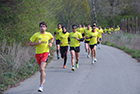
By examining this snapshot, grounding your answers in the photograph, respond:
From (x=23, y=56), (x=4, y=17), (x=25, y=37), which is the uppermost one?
(x=4, y=17)

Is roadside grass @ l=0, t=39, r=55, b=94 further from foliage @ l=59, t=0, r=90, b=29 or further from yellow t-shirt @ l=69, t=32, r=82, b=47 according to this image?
foliage @ l=59, t=0, r=90, b=29

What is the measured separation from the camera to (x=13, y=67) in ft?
→ 27.6

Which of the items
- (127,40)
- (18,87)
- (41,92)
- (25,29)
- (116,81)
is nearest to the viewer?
(41,92)

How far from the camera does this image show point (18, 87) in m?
7.26

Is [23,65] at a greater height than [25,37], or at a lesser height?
lesser

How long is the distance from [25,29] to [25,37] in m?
0.38

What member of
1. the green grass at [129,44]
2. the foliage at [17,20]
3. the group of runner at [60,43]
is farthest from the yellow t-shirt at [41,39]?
the green grass at [129,44]

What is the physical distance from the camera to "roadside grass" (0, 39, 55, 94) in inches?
290

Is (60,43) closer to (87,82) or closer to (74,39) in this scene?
(74,39)

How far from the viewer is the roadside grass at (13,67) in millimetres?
7371

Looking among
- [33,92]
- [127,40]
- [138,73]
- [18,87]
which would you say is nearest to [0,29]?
[18,87]

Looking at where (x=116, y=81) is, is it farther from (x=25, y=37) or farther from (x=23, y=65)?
(x=25, y=37)

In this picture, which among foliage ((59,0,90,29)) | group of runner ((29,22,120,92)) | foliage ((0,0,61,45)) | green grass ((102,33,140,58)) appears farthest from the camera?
foliage ((59,0,90,29))

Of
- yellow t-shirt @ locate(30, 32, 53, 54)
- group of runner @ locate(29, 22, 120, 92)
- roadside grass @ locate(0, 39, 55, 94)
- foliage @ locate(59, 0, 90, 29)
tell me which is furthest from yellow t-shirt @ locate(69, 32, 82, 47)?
foliage @ locate(59, 0, 90, 29)
